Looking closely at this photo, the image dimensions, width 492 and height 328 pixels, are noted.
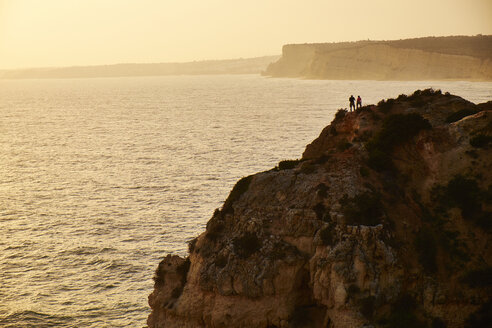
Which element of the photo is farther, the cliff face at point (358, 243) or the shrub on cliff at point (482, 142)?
the shrub on cliff at point (482, 142)

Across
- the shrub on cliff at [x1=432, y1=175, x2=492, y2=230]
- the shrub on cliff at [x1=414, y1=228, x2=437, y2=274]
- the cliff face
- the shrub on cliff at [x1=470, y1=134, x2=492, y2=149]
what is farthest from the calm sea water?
the shrub on cliff at [x1=470, y1=134, x2=492, y2=149]

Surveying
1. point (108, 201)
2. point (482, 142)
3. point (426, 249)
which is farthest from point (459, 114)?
point (108, 201)

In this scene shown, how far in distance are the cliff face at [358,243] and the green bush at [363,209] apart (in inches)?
2.5

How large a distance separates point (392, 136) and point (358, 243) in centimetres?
1002

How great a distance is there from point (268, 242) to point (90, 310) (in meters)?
19.7

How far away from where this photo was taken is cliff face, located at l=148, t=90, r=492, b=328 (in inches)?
1048

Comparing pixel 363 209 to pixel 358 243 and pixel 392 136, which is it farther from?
pixel 392 136

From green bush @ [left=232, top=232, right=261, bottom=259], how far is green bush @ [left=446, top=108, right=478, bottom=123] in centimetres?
1719

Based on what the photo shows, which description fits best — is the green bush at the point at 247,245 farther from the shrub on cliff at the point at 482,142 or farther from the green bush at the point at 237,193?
the shrub on cliff at the point at 482,142

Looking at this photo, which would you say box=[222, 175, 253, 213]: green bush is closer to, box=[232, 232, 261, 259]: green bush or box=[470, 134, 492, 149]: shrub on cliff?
box=[232, 232, 261, 259]: green bush

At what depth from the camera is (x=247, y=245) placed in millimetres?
29609

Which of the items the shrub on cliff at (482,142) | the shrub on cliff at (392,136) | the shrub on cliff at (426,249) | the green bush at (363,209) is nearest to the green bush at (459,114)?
the shrub on cliff at (392,136)

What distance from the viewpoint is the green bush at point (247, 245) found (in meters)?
29.4

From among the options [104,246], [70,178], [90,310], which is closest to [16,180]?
[70,178]
